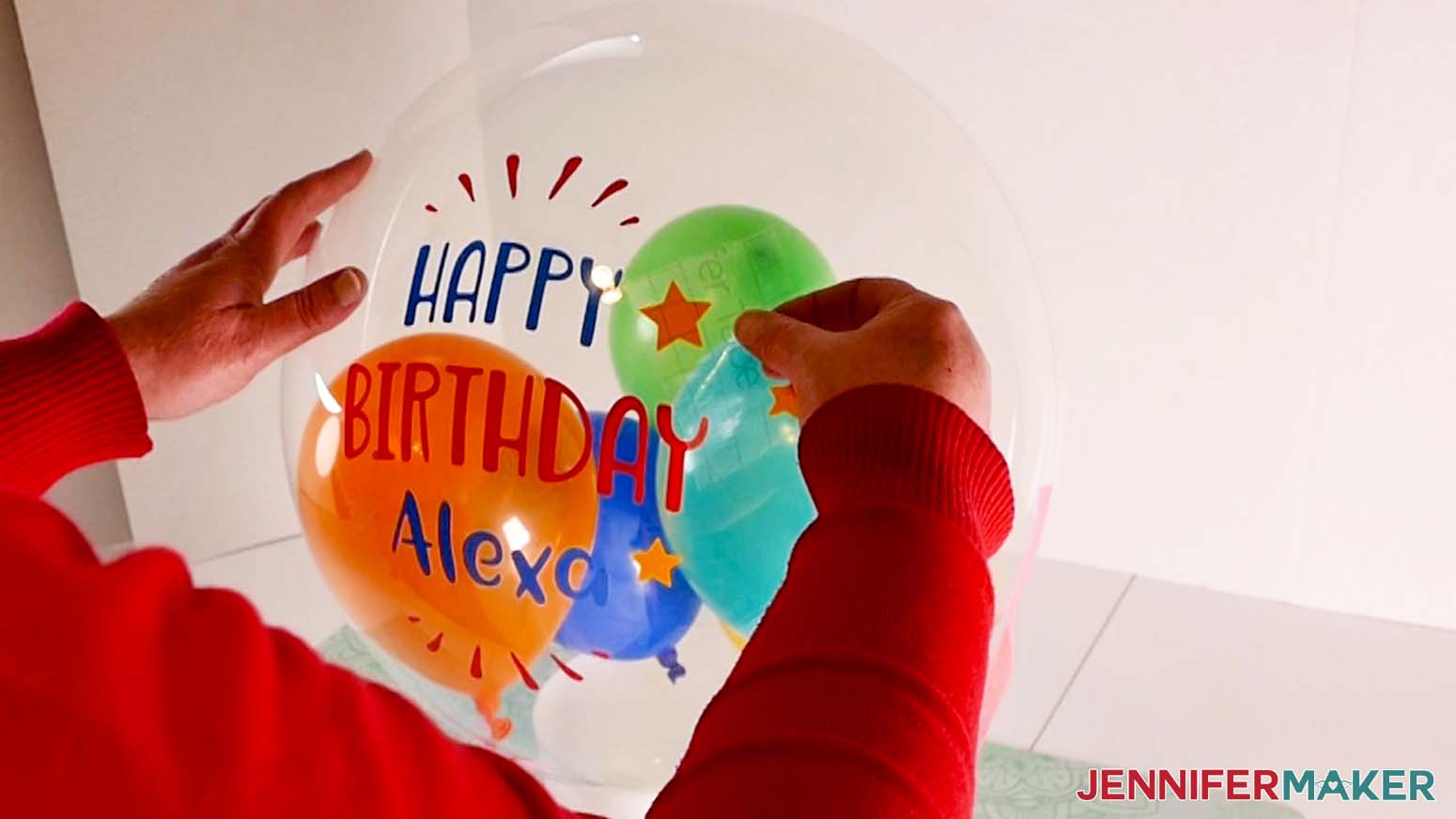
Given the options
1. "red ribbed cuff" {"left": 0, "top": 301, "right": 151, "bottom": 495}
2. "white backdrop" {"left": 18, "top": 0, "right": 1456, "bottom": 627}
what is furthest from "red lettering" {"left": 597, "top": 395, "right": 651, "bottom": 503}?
"white backdrop" {"left": 18, "top": 0, "right": 1456, "bottom": 627}

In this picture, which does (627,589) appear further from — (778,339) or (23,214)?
(23,214)

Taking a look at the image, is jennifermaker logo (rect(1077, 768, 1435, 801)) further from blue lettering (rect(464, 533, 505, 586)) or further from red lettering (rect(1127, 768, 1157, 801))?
blue lettering (rect(464, 533, 505, 586))

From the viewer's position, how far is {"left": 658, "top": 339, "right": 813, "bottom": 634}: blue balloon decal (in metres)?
0.74

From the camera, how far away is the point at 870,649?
48 cm

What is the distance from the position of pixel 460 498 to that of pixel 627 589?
0.11 meters

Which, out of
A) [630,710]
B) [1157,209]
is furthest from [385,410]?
[1157,209]

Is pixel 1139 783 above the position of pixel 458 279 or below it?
below

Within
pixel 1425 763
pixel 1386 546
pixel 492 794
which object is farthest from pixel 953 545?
pixel 1386 546

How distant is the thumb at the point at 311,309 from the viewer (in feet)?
2.62

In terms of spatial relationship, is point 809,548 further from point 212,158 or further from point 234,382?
point 212,158

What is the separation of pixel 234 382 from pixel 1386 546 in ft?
3.85

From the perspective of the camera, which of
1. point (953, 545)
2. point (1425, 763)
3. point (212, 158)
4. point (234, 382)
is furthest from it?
point (212, 158)

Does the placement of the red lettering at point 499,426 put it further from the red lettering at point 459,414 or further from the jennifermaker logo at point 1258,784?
the jennifermaker logo at point 1258,784

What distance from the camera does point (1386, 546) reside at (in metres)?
1.45
